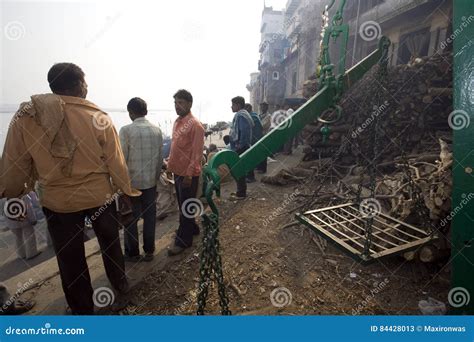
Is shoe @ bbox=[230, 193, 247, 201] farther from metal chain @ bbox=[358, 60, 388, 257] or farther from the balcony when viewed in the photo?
the balcony

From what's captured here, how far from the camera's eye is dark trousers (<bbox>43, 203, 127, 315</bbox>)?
2.07 m

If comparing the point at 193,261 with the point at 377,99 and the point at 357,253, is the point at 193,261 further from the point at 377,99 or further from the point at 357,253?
the point at 377,99

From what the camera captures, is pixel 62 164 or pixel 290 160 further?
pixel 290 160

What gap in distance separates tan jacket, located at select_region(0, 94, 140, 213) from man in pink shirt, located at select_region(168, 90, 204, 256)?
101 centimetres

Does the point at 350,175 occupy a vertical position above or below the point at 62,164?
below

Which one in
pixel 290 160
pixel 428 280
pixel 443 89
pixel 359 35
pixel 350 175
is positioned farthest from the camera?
pixel 359 35

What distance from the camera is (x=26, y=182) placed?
6.52ft

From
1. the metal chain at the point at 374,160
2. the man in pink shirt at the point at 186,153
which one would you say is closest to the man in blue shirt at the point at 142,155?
the man in pink shirt at the point at 186,153

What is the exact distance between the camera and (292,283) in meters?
2.80

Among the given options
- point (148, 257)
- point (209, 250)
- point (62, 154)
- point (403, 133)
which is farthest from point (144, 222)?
point (403, 133)

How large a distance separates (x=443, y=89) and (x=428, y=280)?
13.4 feet

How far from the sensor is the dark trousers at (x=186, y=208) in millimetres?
3238

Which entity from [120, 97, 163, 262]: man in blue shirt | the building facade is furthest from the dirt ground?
the building facade

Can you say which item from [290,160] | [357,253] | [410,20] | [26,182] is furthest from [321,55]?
[410,20]
